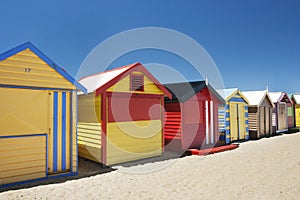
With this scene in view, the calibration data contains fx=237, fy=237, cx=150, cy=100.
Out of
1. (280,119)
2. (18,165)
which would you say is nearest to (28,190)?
(18,165)

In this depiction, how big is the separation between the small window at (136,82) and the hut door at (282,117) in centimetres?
1612

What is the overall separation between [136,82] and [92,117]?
2.23 meters

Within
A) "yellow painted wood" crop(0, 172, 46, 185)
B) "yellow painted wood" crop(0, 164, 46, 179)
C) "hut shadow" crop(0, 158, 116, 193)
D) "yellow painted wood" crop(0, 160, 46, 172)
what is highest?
"yellow painted wood" crop(0, 160, 46, 172)

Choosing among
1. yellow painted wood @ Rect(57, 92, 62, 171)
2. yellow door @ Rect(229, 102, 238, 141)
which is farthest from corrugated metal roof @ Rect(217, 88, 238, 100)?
yellow painted wood @ Rect(57, 92, 62, 171)

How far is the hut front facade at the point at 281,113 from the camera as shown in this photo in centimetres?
2025

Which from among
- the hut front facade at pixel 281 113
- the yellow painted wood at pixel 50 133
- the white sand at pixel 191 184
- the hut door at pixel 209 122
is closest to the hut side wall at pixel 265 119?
the hut front facade at pixel 281 113

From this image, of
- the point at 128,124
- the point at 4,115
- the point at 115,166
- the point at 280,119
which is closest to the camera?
the point at 4,115

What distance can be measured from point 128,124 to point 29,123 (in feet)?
12.2

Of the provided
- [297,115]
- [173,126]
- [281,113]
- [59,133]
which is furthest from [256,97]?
[59,133]

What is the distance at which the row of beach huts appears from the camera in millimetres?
6383

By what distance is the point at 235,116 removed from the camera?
15.3 meters

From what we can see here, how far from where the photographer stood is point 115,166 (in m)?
8.63

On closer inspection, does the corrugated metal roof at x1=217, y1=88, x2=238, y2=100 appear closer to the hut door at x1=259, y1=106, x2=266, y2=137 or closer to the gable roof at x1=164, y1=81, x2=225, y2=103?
the gable roof at x1=164, y1=81, x2=225, y2=103

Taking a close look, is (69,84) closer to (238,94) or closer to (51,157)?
(51,157)
